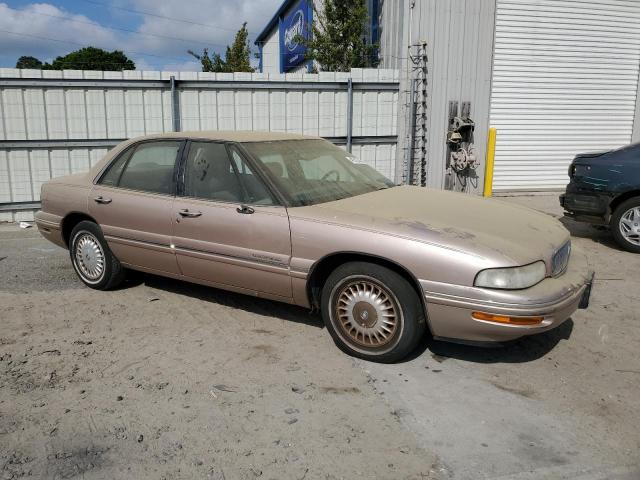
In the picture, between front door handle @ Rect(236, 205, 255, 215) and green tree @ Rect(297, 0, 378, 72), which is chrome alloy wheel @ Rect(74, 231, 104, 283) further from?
green tree @ Rect(297, 0, 378, 72)

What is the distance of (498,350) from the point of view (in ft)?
13.8

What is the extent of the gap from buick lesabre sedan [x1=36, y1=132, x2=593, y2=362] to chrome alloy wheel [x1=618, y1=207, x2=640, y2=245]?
119 inches

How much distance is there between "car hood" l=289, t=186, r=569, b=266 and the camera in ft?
11.9

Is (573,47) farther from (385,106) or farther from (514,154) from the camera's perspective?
(385,106)

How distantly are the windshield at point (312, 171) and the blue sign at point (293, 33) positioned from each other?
526 inches

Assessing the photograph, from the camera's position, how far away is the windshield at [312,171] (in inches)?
174

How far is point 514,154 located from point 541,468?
1018cm

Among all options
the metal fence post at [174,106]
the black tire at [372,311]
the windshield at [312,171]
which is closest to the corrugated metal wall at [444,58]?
the metal fence post at [174,106]

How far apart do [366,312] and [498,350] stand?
1.06 meters

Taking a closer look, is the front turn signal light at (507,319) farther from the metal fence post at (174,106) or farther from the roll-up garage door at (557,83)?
the roll-up garage door at (557,83)

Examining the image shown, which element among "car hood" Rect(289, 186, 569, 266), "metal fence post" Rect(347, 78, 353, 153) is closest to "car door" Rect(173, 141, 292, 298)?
"car hood" Rect(289, 186, 569, 266)

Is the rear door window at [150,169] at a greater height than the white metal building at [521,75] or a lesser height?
lesser

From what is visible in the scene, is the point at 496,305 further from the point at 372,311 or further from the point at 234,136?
the point at 234,136

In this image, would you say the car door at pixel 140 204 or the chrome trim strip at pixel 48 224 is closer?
the car door at pixel 140 204
